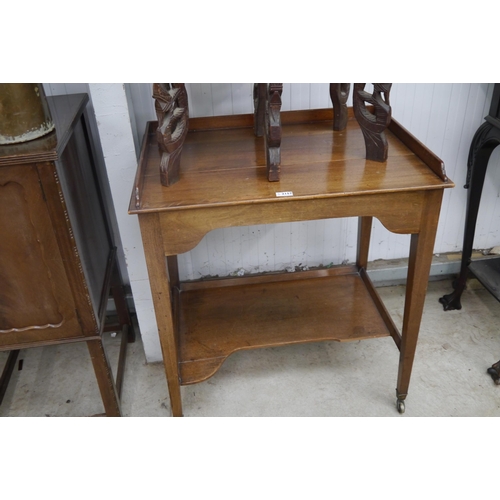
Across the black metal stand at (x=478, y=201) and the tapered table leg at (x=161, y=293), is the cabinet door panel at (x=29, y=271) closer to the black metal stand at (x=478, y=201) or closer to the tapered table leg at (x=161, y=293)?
the tapered table leg at (x=161, y=293)

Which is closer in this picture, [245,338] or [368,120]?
[368,120]

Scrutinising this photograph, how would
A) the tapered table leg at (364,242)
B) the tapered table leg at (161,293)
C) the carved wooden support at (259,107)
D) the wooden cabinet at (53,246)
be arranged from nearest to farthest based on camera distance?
the wooden cabinet at (53,246) < the tapered table leg at (161,293) < the carved wooden support at (259,107) < the tapered table leg at (364,242)

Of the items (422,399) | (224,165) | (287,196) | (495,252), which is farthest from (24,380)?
(495,252)

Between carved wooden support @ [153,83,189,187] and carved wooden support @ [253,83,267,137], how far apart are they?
30cm

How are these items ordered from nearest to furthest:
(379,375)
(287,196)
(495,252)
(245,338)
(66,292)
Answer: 1. (287,196)
2. (66,292)
3. (245,338)
4. (379,375)
5. (495,252)

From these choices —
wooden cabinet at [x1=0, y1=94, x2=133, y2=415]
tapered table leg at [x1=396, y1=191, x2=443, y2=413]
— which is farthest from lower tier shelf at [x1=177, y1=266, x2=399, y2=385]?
wooden cabinet at [x1=0, y1=94, x2=133, y2=415]

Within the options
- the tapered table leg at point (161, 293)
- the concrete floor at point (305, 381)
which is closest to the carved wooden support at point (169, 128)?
the tapered table leg at point (161, 293)

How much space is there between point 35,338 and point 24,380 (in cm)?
75

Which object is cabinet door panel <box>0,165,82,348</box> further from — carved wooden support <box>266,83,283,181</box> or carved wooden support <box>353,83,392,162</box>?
carved wooden support <box>353,83,392,162</box>

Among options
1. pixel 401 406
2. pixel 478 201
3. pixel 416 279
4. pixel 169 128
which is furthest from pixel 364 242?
pixel 169 128

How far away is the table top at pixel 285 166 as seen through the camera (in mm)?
1527

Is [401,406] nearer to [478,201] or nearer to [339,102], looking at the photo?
[478,201]

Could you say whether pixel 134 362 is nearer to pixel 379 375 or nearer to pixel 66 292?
pixel 66 292

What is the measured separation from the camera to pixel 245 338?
6.67 feet
